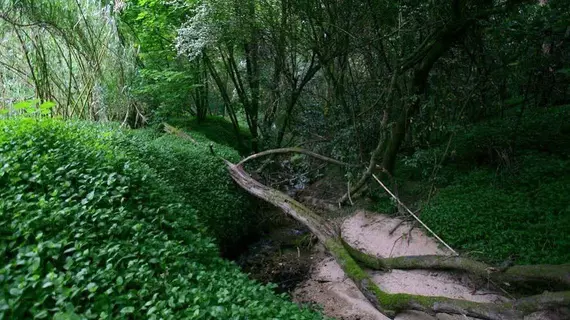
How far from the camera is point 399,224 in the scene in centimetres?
602

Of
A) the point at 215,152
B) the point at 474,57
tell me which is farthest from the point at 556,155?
the point at 215,152

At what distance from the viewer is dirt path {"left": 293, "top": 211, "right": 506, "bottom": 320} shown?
4547 millimetres

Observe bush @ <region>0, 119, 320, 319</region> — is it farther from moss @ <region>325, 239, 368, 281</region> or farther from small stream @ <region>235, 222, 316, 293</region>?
small stream @ <region>235, 222, 316, 293</region>

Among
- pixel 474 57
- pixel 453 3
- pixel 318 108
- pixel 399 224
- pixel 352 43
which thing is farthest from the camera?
pixel 318 108

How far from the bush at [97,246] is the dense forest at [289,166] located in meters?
0.02

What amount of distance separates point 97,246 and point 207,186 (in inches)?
150

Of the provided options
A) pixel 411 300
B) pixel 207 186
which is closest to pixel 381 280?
pixel 411 300

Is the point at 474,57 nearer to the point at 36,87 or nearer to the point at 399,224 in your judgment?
the point at 399,224

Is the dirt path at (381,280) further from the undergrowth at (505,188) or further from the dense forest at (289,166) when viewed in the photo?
the undergrowth at (505,188)

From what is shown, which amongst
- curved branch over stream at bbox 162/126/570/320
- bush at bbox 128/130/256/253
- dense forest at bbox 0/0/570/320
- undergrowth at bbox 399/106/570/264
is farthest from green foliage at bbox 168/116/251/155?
curved branch over stream at bbox 162/126/570/320

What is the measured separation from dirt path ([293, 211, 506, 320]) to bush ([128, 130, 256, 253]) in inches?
62.0

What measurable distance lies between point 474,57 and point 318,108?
4.16 metres

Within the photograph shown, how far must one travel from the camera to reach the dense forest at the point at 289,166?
8.35 feet

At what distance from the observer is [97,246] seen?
2490 mm
